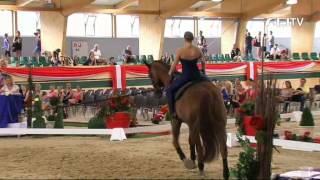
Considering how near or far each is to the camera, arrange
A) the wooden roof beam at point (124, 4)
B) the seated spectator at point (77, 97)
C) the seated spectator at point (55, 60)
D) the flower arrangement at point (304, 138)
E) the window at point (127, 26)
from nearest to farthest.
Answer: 1. the flower arrangement at point (304, 138)
2. the seated spectator at point (77, 97)
3. the seated spectator at point (55, 60)
4. the wooden roof beam at point (124, 4)
5. the window at point (127, 26)

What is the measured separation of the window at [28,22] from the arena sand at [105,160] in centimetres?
1476

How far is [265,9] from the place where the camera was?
88.8 feet

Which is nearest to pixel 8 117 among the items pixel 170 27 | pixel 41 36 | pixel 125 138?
pixel 125 138

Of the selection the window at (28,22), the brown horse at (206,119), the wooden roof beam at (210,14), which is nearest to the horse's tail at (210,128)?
the brown horse at (206,119)

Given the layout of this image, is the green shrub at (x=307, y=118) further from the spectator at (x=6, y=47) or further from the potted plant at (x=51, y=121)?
the spectator at (x=6, y=47)

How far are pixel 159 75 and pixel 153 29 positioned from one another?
17861 millimetres

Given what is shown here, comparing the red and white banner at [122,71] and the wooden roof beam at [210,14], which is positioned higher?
the wooden roof beam at [210,14]

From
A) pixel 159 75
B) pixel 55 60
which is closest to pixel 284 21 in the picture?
pixel 55 60

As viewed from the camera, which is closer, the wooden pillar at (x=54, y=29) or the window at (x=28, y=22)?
the wooden pillar at (x=54, y=29)

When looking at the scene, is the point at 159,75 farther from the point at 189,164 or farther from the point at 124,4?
the point at 124,4

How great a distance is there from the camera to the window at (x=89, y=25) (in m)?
26.5

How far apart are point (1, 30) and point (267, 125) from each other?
68.4 feet

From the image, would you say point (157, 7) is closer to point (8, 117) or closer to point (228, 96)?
point (228, 96)

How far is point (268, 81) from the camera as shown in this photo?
5496mm
